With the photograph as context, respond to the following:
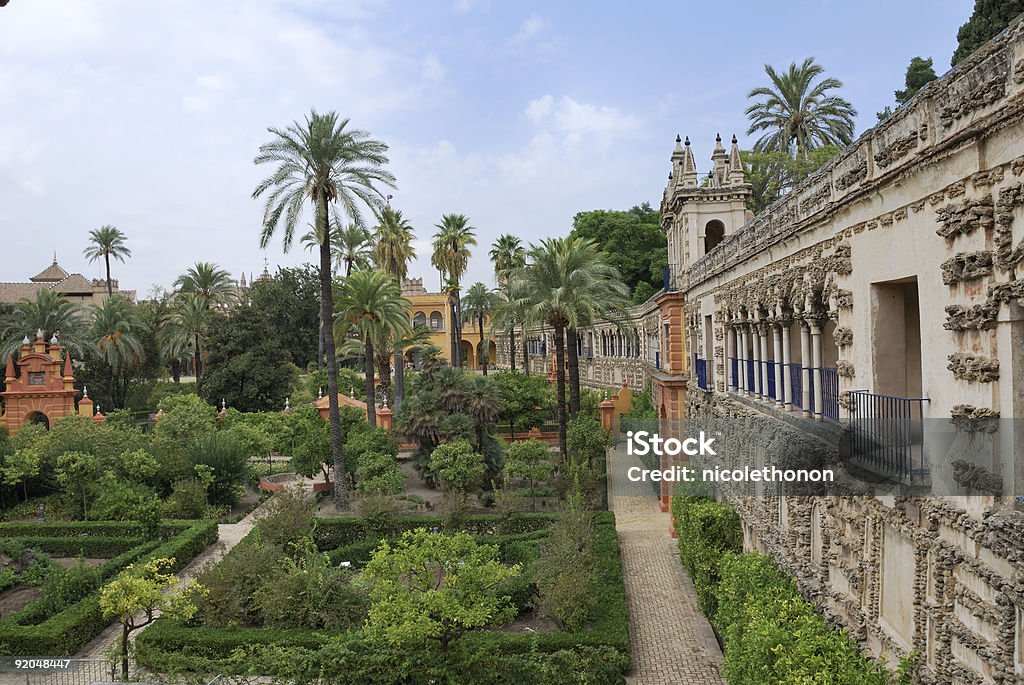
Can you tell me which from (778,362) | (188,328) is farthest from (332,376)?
(188,328)

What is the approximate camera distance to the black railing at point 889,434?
24.5 feet

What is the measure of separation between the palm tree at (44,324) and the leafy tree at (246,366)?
303 inches

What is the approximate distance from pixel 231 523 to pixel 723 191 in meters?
20.1

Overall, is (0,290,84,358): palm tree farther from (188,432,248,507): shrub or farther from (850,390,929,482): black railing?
(850,390,929,482): black railing

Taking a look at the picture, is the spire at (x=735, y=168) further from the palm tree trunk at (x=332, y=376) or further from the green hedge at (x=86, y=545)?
the green hedge at (x=86, y=545)

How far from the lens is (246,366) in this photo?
45938mm

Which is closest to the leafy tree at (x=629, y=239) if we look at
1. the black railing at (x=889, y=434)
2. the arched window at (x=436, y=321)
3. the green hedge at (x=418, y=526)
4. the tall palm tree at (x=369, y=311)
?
the tall palm tree at (x=369, y=311)

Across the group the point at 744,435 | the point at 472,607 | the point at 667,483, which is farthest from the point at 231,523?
the point at 744,435

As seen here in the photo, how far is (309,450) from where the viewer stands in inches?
1104

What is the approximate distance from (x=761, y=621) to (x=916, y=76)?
1290 inches

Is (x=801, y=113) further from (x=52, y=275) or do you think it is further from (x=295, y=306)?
(x=52, y=275)

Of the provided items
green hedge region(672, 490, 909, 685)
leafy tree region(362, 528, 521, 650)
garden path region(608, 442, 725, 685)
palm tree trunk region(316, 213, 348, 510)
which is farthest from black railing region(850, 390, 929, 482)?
palm tree trunk region(316, 213, 348, 510)

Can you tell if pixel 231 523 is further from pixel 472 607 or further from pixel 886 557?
pixel 886 557

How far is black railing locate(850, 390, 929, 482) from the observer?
7.47m
